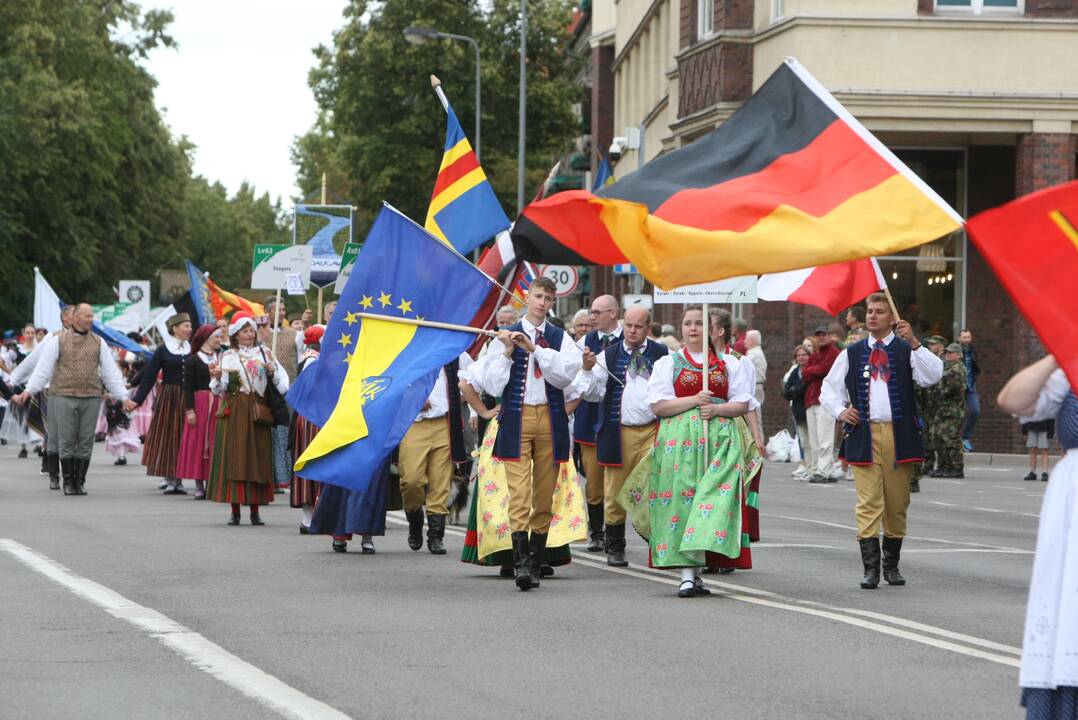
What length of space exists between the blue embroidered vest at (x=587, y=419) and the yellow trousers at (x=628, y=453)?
26.3 inches

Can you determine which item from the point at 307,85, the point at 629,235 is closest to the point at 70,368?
the point at 629,235

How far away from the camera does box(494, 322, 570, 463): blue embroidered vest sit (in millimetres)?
12766

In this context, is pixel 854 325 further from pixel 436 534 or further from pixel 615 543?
pixel 436 534

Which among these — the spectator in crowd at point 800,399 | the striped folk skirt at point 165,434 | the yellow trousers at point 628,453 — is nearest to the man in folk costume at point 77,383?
the striped folk skirt at point 165,434

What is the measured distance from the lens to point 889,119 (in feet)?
107

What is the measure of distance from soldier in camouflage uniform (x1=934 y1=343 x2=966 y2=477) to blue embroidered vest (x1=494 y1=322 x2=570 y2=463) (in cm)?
1515

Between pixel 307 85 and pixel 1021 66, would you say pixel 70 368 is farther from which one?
pixel 307 85

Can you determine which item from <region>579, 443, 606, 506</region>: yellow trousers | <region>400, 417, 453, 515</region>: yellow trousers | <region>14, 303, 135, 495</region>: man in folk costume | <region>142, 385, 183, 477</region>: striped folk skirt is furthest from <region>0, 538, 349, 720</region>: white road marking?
<region>142, 385, 183, 477</region>: striped folk skirt

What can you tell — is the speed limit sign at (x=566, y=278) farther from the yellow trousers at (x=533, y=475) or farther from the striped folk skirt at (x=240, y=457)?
the yellow trousers at (x=533, y=475)

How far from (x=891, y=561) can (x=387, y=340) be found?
3630mm

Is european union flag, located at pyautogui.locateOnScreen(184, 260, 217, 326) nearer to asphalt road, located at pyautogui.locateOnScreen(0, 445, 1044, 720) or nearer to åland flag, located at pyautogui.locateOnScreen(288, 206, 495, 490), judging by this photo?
asphalt road, located at pyautogui.locateOnScreen(0, 445, 1044, 720)

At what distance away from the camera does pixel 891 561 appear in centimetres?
1322

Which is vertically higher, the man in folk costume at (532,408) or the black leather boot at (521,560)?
the man in folk costume at (532,408)

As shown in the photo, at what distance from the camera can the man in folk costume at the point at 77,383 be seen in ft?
73.9
